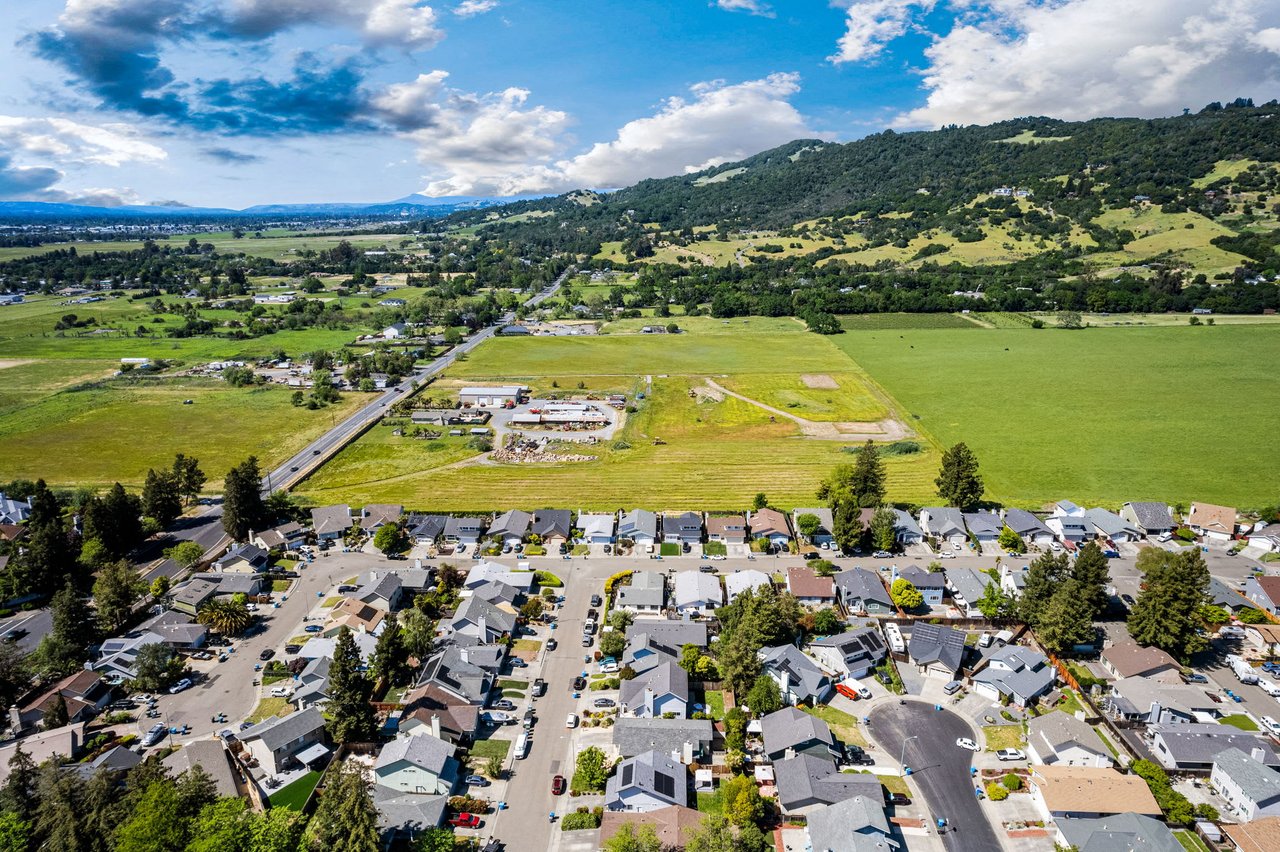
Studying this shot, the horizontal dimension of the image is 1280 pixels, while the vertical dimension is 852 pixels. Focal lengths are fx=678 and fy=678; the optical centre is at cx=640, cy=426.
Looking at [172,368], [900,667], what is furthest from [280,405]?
[900,667]

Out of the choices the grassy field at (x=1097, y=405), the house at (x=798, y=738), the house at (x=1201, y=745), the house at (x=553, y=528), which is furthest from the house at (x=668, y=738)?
the grassy field at (x=1097, y=405)

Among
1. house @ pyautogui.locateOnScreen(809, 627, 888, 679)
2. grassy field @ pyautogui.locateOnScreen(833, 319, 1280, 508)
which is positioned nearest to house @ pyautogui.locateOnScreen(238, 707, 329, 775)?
house @ pyautogui.locateOnScreen(809, 627, 888, 679)

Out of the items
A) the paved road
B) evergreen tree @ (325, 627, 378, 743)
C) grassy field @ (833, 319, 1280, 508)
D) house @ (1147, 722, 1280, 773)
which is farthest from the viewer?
grassy field @ (833, 319, 1280, 508)

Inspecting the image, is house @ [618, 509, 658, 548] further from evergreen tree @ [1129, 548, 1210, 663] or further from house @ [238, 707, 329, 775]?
evergreen tree @ [1129, 548, 1210, 663]

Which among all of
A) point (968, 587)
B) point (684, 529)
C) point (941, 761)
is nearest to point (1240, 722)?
point (968, 587)

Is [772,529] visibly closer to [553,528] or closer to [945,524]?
[945,524]

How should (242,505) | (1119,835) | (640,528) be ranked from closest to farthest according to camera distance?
(1119,835) < (242,505) < (640,528)
